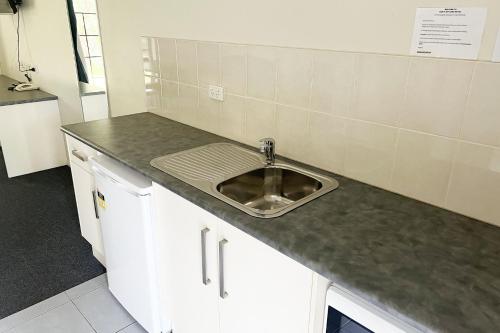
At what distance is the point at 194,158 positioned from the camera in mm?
1716

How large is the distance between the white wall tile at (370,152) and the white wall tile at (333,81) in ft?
0.31

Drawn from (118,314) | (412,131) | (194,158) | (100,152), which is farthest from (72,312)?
(412,131)

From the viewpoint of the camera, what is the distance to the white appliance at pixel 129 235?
160 centimetres

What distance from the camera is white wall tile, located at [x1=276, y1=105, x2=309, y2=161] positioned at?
5.29 feet

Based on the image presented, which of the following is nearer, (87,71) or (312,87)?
(312,87)

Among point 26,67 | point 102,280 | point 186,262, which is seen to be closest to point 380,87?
point 186,262

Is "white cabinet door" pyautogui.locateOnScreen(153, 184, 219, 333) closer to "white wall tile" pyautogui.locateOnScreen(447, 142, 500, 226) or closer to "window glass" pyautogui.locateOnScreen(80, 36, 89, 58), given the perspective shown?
"white wall tile" pyautogui.locateOnScreen(447, 142, 500, 226)

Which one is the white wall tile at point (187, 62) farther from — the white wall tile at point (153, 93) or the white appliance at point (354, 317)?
the white appliance at point (354, 317)

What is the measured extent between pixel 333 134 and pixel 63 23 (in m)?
2.78

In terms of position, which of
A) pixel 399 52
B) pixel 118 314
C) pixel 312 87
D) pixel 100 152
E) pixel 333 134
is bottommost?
pixel 118 314

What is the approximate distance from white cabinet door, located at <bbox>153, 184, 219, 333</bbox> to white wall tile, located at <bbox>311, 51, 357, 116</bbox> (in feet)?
2.16

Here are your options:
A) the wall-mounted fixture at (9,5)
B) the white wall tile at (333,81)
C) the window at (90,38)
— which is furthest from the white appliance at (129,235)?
the wall-mounted fixture at (9,5)

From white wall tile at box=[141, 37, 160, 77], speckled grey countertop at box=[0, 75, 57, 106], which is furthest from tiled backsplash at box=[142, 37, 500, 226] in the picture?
speckled grey countertop at box=[0, 75, 57, 106]

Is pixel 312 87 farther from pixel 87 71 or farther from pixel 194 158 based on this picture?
pixel 87 71
